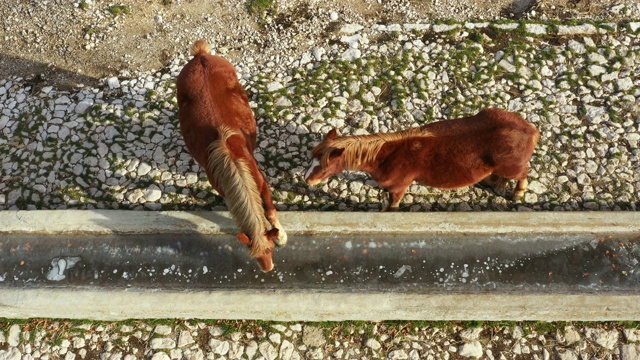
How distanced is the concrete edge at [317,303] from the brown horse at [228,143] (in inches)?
17.5

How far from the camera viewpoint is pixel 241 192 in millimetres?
3637

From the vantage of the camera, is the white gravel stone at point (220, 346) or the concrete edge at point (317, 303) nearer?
the concrete edge at point (317, 303)

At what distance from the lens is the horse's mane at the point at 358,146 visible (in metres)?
3.96

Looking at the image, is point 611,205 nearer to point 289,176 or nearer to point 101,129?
point 289,176

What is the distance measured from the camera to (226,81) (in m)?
4.38

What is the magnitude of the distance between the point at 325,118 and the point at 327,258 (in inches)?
74.9

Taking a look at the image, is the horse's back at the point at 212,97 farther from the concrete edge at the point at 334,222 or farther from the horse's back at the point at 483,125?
the horse's back at the point at 483,125

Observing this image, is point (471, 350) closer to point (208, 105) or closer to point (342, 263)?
point (342, 263)

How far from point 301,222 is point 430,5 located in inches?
162

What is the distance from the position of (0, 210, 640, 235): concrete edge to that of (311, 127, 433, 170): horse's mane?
72 centimetres

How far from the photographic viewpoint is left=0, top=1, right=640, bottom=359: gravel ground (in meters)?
4.40

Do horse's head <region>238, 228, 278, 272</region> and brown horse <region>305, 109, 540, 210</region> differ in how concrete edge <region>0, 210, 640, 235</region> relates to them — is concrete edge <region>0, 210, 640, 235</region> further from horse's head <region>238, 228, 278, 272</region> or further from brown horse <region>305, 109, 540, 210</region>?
horse's head <region>238, 228, 278, 272</region>

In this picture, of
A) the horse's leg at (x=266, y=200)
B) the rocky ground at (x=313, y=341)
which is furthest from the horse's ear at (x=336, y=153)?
the rocky ground at (x=313, y=341)

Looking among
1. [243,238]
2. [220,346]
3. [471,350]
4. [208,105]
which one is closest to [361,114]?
[208,105]
